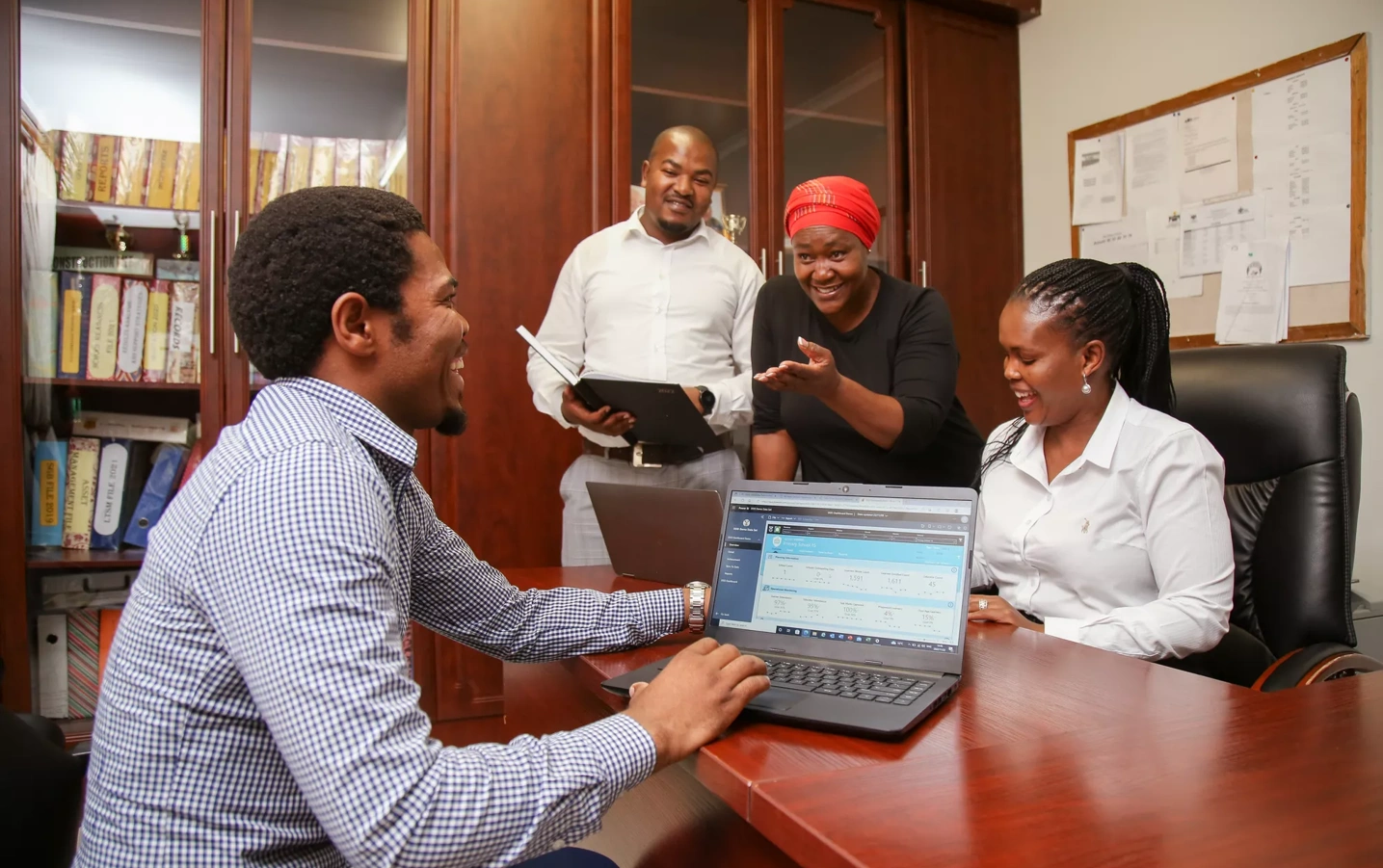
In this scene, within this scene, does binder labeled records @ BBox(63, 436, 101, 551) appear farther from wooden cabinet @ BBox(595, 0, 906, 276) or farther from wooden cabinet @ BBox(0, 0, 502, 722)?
wooden cabinet @ BBox(595, 0, 906, 276)

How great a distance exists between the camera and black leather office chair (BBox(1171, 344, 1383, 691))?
58.1 inches

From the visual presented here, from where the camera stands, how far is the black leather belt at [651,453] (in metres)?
2.24

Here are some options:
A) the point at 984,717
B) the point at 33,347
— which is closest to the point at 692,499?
the point at 984,717

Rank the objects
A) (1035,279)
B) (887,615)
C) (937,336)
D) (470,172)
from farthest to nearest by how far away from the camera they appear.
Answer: (470,172)
(937,336)
(1035,279)
(887,615)

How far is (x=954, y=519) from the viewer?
1028mm

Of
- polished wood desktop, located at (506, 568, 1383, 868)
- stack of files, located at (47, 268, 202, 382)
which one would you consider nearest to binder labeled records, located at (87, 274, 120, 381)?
Answer: stack of files, located at (47, 268, 202, 382)

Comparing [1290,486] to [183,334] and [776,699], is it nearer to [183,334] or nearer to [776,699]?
[776,699]

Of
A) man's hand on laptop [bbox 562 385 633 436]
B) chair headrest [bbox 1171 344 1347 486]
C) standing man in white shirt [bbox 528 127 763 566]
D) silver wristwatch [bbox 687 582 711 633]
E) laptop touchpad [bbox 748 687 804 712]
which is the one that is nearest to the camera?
laptop touchpad [bbox 748 687 804 712]

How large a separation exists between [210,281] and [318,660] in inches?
85.2

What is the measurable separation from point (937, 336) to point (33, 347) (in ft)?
7.18

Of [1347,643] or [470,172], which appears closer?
[1347,643]

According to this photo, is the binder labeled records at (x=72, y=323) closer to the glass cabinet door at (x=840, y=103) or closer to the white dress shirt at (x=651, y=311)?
the white dress shirt at (x=651, y=311)

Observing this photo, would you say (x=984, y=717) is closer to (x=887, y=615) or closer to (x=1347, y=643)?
(x=887, y=615)

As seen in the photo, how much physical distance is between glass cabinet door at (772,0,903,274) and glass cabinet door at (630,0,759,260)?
138mm
